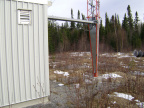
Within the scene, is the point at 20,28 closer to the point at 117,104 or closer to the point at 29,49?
the point at 29,49

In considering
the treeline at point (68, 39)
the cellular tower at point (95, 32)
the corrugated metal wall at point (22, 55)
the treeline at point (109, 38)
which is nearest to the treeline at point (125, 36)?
the treeline at point (109, 38)

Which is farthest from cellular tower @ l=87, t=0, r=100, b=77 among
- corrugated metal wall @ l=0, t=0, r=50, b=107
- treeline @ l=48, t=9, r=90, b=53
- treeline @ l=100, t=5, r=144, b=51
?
treeline @ l=100, t=5, r=144, b=51

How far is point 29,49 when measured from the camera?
11.8 ft

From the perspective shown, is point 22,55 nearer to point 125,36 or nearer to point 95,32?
point 95,32

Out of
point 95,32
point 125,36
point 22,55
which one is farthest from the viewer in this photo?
point 125,36

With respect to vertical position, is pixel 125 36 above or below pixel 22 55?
above

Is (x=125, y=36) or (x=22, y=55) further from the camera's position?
(x=125, y=36)

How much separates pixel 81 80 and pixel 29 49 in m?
3.06

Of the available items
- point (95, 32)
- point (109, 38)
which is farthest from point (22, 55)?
point (109, 38)

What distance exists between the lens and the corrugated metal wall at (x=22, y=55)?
326cm

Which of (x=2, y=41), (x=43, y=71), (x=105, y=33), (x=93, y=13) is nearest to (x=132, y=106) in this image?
(x=43, y=71)

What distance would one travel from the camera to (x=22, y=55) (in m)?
3.52

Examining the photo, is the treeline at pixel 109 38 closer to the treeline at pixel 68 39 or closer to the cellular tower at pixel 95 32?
the treeline at pixel 68 39

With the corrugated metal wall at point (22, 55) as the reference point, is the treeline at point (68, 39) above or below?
above
